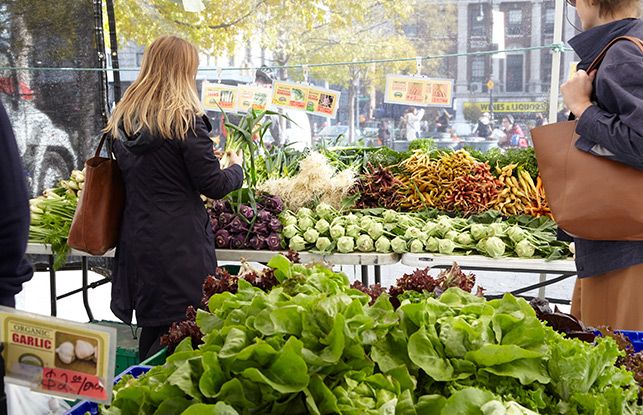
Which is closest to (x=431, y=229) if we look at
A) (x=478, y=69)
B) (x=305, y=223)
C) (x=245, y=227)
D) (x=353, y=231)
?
(x=353, y=231)

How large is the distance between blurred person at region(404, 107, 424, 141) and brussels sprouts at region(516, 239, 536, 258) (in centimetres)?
235

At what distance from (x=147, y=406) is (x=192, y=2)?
4831 mm

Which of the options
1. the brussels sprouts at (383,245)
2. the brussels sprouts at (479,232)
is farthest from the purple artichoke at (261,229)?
the brussels sprouts at (479,232)

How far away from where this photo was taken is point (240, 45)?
6223 millimetres

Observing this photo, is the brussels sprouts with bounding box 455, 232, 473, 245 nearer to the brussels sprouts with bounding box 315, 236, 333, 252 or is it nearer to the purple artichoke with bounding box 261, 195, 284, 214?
the brussels sprouts with bounding box 315, 236, 333, 252

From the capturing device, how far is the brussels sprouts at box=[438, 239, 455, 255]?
154 inches

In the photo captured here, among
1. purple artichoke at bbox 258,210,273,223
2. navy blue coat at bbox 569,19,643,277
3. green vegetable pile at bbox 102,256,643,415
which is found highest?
navy blue coat at bbox 569,19,643,277

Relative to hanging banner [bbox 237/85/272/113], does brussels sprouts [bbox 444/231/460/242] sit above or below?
below

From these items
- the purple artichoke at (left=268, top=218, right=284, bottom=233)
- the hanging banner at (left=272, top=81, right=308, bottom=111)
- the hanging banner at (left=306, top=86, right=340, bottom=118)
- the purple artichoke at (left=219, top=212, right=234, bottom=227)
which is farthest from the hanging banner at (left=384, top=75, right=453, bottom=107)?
the purple artichoke at (left=219, top=212, right=234, bottom=227)

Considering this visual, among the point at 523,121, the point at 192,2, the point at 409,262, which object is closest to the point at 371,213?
the point at 409,262

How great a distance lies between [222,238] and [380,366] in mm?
2990

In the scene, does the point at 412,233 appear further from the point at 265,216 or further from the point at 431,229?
the point at 265,216

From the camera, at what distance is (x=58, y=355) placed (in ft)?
3.87

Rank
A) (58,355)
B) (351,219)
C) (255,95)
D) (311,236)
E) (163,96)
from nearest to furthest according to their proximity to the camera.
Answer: (58,355), (163,96), (311,236), (351,219), (255,95)
